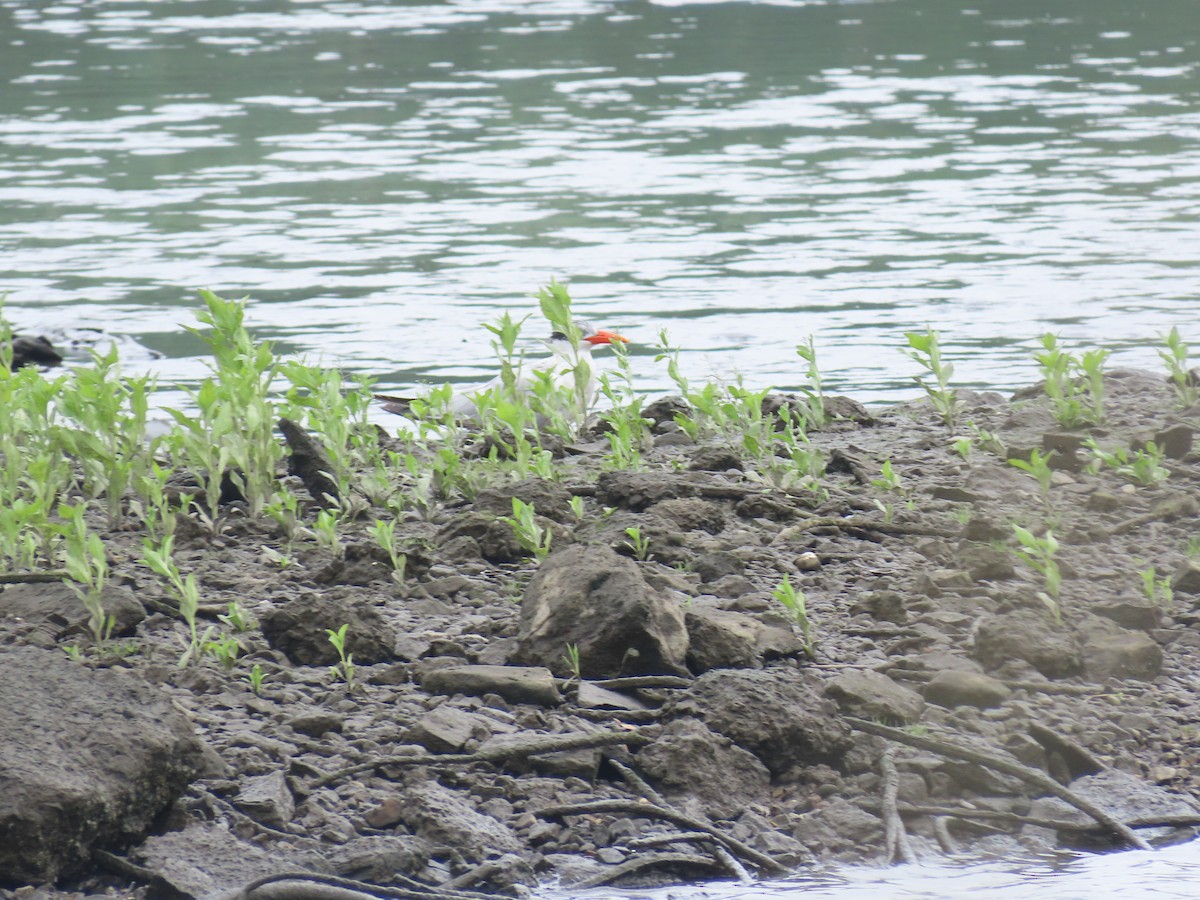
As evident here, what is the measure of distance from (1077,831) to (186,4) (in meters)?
37.4

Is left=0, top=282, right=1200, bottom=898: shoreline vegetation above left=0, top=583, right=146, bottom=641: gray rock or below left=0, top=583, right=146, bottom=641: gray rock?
below

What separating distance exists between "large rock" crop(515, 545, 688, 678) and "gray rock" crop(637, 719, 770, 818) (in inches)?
16.6

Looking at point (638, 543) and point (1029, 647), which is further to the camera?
point (638, 543)

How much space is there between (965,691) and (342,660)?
1717 mm

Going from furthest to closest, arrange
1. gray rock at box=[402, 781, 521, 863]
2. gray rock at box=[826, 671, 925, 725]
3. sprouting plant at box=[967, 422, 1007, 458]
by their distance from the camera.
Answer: sprouting plant at box=[967, 422, 1007, 458] < gray rock at box=[826, 671, 925, 725] < gray rock at box=[402, 781, 521, 863]

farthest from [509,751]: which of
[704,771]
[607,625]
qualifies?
[607,625]

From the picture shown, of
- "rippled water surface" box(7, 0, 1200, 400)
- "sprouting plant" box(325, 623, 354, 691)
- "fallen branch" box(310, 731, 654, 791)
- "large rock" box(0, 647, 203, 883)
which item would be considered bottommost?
"rippled water surface" box(7, 0, 1200, 400)

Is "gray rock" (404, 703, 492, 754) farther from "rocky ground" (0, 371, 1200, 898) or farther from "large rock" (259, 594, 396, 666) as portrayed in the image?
"large rock" (259, 594, 396, 666)

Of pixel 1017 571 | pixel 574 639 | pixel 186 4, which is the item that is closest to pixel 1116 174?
pixel 1017 571

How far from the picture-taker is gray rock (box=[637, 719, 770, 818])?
4031 millimetres

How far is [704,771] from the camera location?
4.07 metres

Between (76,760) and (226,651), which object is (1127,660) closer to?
(226,651)

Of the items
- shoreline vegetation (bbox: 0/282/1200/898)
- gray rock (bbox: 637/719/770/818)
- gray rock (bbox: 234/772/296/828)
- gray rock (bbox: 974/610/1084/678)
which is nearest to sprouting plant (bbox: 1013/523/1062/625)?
shoreline vegetation (bbox: 0/282/1200/898)

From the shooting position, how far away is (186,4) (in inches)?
1496
